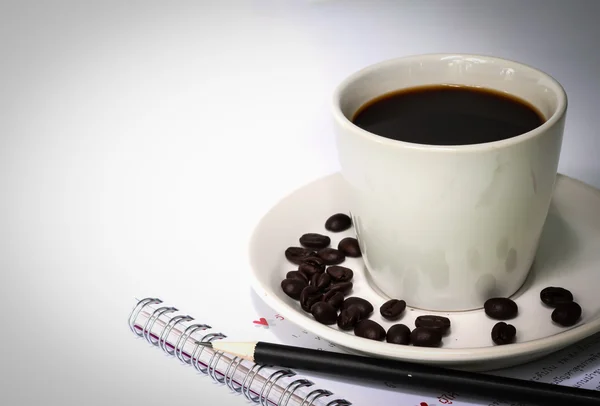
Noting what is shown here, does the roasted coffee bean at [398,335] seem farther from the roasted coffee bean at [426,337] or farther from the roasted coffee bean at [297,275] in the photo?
the roasted coffee bean at [297,275]

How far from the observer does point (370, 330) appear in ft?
4.78

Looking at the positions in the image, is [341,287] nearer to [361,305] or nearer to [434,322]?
[361,305]

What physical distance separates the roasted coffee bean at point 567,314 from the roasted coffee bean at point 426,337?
204 mm

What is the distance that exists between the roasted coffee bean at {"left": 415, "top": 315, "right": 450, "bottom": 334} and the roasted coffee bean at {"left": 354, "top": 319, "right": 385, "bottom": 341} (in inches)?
3.1


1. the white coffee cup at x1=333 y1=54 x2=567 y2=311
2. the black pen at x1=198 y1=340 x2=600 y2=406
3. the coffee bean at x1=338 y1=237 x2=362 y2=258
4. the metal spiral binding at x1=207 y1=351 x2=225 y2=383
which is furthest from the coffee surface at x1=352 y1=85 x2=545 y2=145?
the metal spiral binding at x1=207 y1=351 x2=225 y2=383

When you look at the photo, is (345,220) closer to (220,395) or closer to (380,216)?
(380,216)

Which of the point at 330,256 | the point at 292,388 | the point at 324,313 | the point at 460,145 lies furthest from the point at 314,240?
the point at 460,145

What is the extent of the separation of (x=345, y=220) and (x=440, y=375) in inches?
21.0

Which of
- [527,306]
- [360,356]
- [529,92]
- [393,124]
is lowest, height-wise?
[527,306]

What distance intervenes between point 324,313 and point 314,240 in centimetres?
27

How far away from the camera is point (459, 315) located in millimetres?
1574

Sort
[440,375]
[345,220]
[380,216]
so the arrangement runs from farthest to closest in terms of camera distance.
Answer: [345,220] < [380,216] < [440,375]


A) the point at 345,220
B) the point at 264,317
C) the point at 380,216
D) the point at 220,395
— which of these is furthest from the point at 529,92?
the point at 220,395

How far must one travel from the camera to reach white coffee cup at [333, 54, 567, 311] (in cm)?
137
